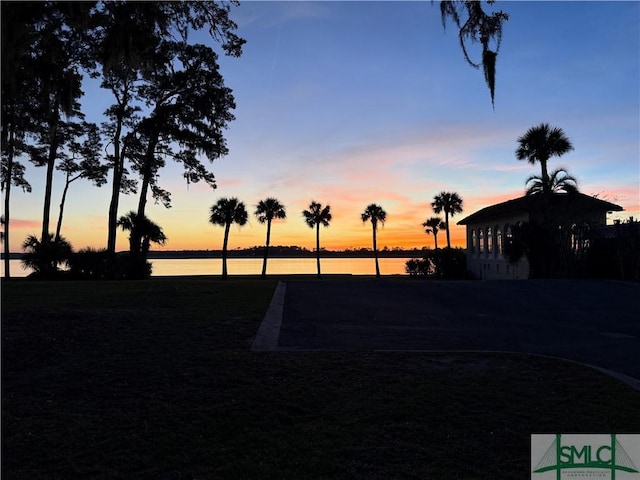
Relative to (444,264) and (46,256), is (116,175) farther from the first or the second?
(444,264)

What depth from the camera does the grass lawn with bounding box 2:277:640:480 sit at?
148 inches

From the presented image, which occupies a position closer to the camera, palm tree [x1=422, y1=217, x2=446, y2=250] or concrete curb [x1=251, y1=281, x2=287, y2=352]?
concrete curb [x1=251, y1=281, x2=287, y2=352]

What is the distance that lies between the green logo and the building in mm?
25605

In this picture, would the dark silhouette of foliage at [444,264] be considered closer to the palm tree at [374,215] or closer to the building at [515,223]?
the building at [515,223]

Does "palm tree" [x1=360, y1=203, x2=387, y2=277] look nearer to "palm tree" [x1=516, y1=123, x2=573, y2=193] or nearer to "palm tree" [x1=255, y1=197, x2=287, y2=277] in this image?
"palm tree" [x1=255, y1=197, x2=287, y2=277]

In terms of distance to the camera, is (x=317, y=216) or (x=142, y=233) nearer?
(x=142, y=233)

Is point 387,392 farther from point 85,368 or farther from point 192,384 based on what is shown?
point 85,368

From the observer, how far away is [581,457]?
3605 mm

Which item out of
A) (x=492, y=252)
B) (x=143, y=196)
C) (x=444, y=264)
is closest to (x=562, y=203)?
(x=492, y=252)

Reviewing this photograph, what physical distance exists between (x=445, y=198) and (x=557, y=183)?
97.8 feet

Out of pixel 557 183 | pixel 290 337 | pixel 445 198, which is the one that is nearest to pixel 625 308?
pixel 290 337

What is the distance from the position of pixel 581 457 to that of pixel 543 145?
29309 mm

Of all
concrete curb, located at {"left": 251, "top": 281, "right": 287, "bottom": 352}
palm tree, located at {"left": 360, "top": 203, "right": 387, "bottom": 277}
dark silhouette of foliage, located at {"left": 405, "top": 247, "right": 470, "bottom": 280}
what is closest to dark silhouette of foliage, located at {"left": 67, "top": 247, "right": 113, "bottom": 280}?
concrete curb, located at {"left": 251, "top": 281, "right": 287, "bottom": 352}

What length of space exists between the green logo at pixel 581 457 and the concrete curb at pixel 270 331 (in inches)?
174
